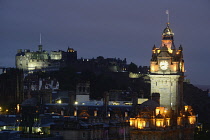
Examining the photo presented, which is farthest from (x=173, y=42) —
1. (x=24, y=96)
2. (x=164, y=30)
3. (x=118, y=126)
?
(x=24, y=96)

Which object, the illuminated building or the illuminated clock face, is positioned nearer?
the illuminated building

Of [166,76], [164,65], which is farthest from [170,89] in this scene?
[164,65]

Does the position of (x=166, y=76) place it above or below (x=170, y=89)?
above

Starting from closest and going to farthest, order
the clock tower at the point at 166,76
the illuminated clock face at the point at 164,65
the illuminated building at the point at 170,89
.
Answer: the illuminated building at the point at 170,89
the clock tower at the point at 166,76
the illuminated clock face at the point at 164,65

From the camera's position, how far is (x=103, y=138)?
8825cm

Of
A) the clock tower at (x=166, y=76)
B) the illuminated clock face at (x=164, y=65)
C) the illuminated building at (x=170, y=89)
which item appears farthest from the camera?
the illuminated clock face at (x=164, y=65)

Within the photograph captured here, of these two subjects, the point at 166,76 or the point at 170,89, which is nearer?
the point at 166,76

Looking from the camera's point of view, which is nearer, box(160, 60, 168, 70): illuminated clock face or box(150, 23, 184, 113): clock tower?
box(150, 23, 184, 113): clock tower

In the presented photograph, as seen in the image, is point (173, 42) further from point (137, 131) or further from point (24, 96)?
point (24, 96)

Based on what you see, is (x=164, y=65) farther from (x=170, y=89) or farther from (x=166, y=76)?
(x=170, y=89)

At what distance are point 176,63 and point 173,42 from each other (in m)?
4.32

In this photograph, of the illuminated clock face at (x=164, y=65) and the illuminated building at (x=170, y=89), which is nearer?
the illuminated building at (x=170, y=89)

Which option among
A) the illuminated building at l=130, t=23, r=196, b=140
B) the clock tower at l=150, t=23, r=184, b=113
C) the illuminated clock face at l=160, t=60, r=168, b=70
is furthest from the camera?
the illuminated clock face at l=160, t=60, r=168, b=70

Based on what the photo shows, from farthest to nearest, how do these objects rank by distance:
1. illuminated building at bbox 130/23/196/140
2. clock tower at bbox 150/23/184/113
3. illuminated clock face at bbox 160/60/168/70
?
illuminated clock face at bbox 160/60/168/70, clock tower at bbox 150/23/184/113, illuminated building at bbox 130/23/196/140
